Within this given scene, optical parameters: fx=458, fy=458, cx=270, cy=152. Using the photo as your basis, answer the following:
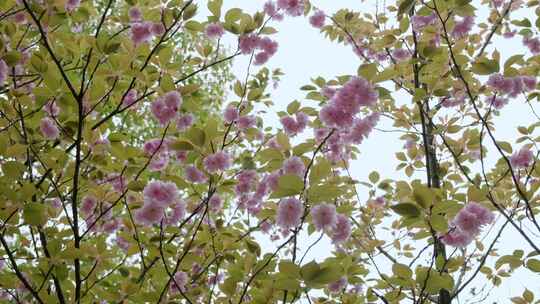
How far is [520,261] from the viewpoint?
1.53 meters

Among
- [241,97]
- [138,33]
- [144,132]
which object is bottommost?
[241,97]

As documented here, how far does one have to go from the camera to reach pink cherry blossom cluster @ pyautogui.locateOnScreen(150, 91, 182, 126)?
1.72 meters

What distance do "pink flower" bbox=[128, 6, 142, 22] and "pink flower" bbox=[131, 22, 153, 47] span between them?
1.00 feet

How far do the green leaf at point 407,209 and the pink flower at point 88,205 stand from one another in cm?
141

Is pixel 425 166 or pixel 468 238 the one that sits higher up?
pixel 425 166

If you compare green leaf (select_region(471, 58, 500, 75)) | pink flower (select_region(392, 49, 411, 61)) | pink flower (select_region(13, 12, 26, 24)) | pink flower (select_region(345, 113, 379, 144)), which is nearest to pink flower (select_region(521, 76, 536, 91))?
green leaf (select_region(471, 58, 500, 75))

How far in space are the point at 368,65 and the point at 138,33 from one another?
120 cm

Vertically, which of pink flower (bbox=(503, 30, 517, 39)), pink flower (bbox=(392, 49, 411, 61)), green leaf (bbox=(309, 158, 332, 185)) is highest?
pink flower (bbox=(503, 30, 517, 39))

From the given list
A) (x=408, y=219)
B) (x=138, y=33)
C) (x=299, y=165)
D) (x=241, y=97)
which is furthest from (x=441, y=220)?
(x=138, y=33)

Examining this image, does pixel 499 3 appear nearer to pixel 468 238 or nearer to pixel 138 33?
pixel 468 238

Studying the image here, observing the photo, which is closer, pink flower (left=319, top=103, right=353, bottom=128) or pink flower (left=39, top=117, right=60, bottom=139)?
pink flower (left=319, top=103, right=353, bottom=128)

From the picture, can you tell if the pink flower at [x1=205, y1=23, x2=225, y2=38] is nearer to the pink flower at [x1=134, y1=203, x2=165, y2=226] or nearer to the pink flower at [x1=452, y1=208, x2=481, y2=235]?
the pink flower at [x1=134, y1=203, x2=165, y2=226]

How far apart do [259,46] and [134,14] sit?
683 mm

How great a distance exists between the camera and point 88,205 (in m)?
2.10
